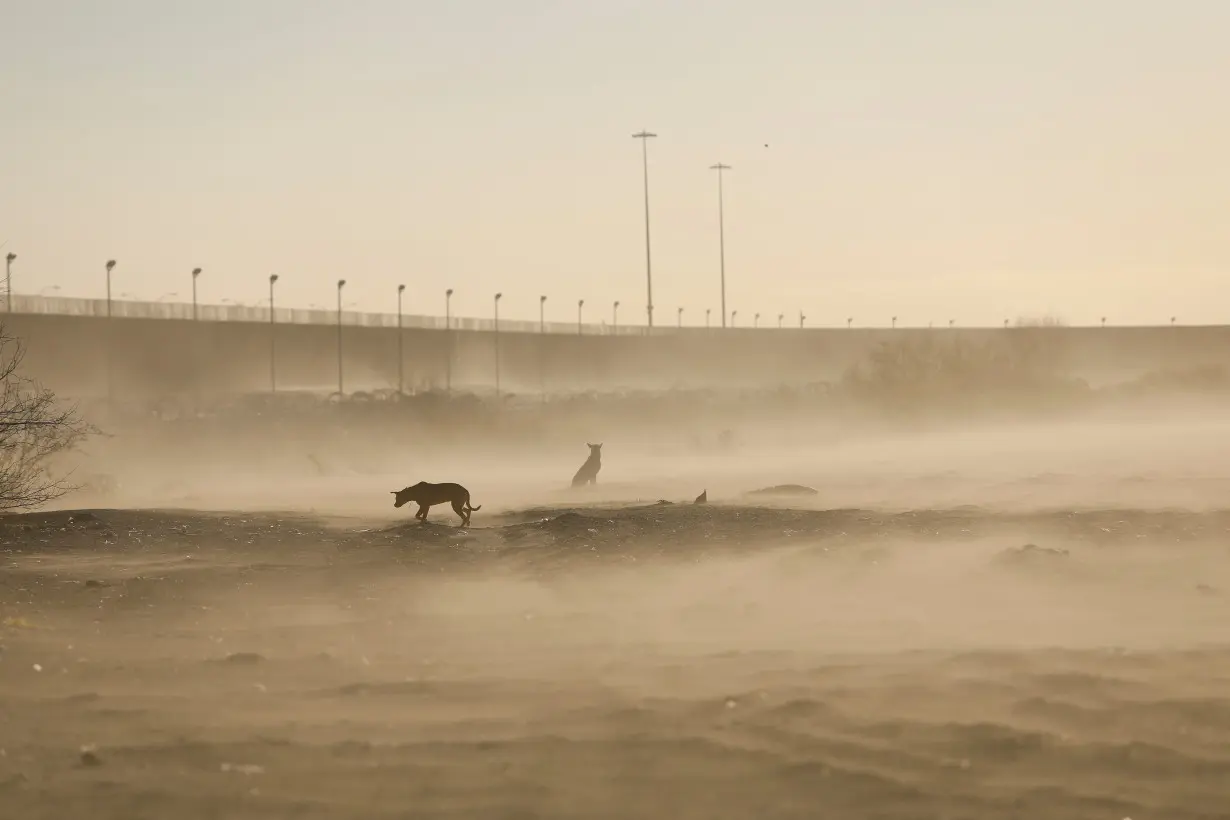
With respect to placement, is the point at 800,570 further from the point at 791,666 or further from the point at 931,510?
the point at 931,510

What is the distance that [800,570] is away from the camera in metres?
22.3

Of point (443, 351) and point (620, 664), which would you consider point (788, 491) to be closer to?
point (620, 664)

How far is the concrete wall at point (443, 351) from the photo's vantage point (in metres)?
90.1

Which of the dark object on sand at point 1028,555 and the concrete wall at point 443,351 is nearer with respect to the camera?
the dark object on sand at point 1028,555

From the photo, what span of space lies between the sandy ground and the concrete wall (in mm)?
61132

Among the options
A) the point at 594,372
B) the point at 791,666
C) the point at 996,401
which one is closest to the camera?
the point at 791,666

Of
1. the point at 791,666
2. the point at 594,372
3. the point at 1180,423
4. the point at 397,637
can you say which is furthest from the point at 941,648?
the point at 594,372

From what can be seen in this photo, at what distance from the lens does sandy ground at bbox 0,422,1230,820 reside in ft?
34.2

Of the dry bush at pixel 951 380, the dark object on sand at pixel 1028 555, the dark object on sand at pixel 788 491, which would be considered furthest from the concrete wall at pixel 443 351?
the dark object on sand at pixel 1028 555

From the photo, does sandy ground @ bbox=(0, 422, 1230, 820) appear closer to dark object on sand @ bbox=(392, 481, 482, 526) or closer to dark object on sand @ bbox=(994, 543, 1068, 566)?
dark object on sand @ bbox=(994, 543, 1068, 566)

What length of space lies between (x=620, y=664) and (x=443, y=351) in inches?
4224

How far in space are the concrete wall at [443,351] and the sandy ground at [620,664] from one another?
201 feet

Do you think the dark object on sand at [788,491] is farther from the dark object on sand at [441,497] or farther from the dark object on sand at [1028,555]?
the dark object on sand at [1028,555]

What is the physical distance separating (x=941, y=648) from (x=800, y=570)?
21.6 feet
